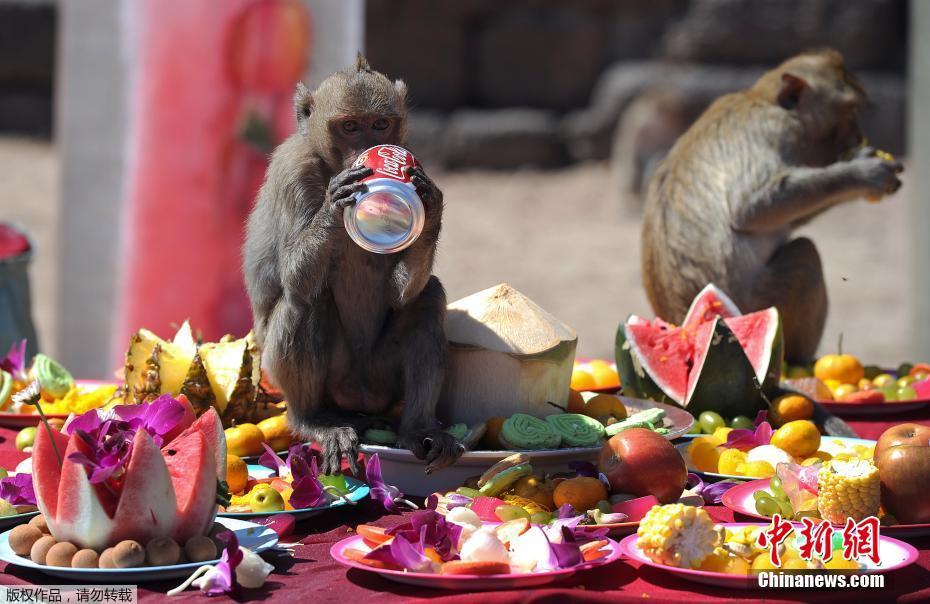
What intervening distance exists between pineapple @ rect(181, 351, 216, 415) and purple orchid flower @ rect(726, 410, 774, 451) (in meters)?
1.64

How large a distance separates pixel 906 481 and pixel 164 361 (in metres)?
2.20

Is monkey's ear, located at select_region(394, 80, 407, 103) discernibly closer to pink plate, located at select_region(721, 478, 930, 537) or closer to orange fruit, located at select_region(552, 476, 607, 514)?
orange fruit, located at select_region(552, 476, 607, 514)

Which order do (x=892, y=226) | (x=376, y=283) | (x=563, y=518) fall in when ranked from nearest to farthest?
(x=563, y=518) < (x=376, y=283) < (x=892, y=226)

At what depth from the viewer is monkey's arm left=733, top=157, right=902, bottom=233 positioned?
18.1 ft

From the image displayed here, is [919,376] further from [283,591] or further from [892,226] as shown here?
[892,226]

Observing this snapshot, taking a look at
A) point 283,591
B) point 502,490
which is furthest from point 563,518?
point 283,591

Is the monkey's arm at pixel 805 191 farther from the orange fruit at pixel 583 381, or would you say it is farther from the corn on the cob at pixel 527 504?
the corn on the cob at pixel 527 504

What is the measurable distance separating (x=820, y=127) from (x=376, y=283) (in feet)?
10.1

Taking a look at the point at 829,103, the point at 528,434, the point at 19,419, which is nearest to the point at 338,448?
the point at 528,434

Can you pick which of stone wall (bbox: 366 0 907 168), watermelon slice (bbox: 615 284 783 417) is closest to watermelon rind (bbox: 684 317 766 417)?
watermelon slice (bbox: 615 284 783 417)

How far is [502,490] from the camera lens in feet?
9.98

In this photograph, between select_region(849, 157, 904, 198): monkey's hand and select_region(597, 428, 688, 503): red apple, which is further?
select_region(849, 157, 904, 198): monkey's hand

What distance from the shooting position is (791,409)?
13.1 feet

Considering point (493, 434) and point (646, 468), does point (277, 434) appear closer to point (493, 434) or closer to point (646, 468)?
point (493, 434)
